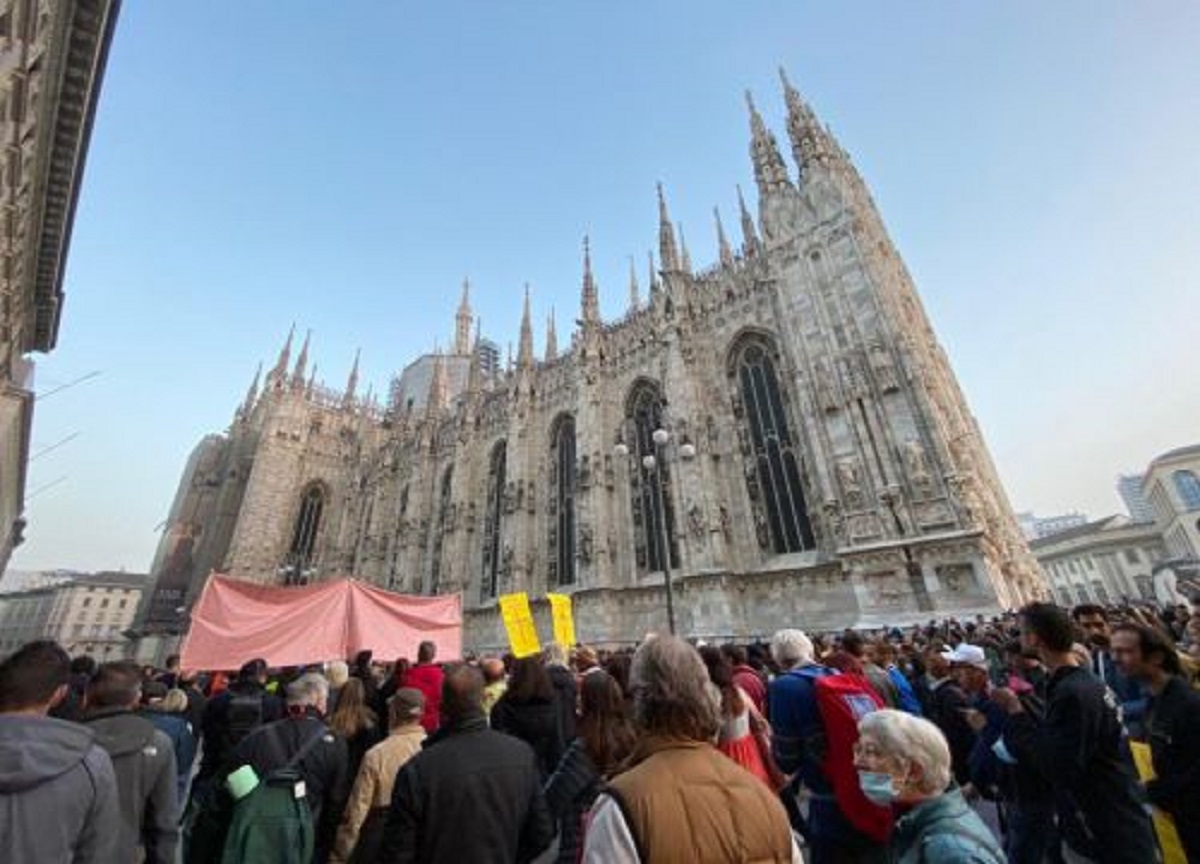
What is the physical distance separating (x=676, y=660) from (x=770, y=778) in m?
2.89

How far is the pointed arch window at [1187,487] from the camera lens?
157 feet

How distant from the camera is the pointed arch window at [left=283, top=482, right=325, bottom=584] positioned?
131 ft

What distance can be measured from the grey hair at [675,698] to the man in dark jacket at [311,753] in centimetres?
293

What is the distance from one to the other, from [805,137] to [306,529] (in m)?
42.1

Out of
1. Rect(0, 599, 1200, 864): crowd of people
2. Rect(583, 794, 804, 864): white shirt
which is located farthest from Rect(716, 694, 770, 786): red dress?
Rect(583, 794, 804, 864): white shirt

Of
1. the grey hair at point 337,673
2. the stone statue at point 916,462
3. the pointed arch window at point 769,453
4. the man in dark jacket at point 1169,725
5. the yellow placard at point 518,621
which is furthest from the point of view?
the pointed arch window at point 769,453

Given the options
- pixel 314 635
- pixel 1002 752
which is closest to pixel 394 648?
pixel 314 635

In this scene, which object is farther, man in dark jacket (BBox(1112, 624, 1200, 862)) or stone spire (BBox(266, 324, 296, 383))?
stone spire (BBox(266, 324, 296, 383))

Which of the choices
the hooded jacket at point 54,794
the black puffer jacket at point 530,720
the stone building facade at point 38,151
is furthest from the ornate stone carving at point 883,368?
the stone building facade at point 38,151

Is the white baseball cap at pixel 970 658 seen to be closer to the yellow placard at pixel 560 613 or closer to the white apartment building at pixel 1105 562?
the yellow placard at pixel 560 613

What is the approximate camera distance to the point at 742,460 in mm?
20359

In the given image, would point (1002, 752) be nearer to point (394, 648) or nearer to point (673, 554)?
point (394, 648)

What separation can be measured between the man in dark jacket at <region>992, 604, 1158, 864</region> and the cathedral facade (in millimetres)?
8910

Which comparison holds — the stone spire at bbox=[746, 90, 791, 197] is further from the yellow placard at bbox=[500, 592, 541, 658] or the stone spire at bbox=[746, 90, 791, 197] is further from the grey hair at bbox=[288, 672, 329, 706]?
the grey hair at bbox=[288, 672, 329, 706]
